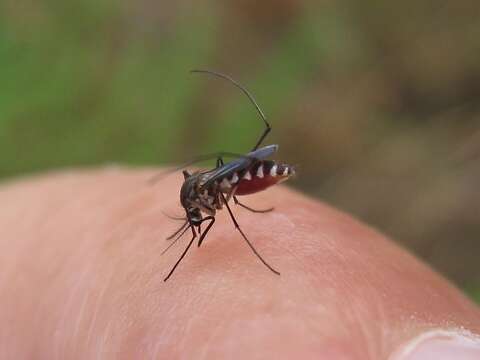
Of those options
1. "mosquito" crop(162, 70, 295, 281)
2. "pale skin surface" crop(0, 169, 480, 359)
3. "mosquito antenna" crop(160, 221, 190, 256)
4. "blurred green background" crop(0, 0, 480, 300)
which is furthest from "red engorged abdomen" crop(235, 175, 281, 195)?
"blurred green background" crop(0, 0, 480, 300)

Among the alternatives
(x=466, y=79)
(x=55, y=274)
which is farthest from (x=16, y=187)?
(x=466, y=79)

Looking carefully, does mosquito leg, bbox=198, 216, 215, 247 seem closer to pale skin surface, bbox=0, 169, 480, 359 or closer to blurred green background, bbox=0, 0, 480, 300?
pale skin surface, bbox=0, 169, 480, 359

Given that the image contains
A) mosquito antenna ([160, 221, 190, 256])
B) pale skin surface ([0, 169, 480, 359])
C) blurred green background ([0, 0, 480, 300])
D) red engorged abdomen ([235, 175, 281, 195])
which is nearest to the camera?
pale skin surface ([0, 169, 480, 359])

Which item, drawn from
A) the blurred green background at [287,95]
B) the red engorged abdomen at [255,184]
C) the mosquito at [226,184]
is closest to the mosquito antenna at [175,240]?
the mosquito at [226,184]

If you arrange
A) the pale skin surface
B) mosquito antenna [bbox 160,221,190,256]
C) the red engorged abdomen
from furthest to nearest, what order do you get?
mosquito antenna [bbox 160,221,190,256] → the red engorged abdomen → the pale skin surface

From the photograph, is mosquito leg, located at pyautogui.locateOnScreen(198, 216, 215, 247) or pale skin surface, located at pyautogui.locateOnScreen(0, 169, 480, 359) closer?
pale skin surface, located at pyautogui.locateOnScreen(0, 169, 480, 359)

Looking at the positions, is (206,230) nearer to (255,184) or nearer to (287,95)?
(255,184)

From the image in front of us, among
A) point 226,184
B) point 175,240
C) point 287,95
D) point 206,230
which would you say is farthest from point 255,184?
point 287,95
